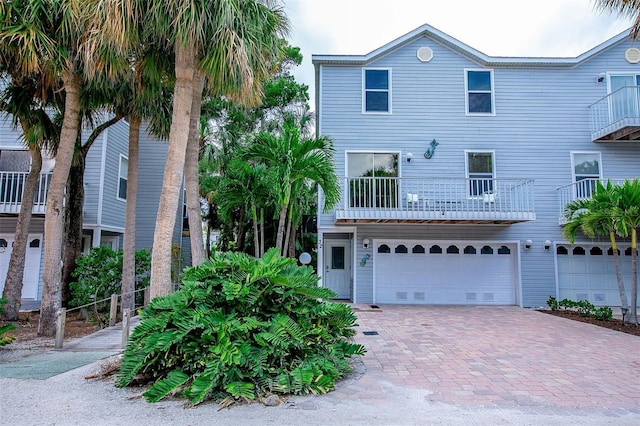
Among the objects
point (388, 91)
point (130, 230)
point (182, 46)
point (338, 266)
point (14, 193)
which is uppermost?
point (388, 91)

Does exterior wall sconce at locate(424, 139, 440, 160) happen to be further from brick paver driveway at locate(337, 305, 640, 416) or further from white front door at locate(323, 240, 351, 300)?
brick paver driveway at locate(337, 305, 640, 416)

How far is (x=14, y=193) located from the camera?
40.3ft

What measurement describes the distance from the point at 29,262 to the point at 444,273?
1378 cm

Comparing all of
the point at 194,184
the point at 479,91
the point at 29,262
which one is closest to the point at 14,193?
the point at 29,262

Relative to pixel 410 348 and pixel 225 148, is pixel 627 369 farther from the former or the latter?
pixel 225 148

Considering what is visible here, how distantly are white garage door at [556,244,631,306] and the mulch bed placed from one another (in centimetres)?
140

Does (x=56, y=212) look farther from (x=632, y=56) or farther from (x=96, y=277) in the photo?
(x=632, y=56)

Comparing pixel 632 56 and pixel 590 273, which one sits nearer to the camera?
pixel 590 273

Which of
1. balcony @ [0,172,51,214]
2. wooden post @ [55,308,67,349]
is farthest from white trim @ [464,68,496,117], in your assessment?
balcony @ [0,172,51,214]

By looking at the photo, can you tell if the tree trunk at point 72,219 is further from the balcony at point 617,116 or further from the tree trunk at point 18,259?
the balcony at point 617,116

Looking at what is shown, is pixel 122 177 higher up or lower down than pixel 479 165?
lower down

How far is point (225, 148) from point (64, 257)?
6956mm

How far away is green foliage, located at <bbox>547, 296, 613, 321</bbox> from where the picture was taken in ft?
33.7

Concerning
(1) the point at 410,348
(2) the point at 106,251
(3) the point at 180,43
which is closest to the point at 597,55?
(1) the point at 410,348
